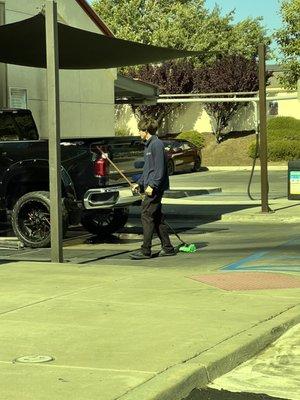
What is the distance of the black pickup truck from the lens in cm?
1245

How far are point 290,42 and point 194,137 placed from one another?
7.67 metres

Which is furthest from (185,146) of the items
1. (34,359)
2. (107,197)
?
(34,359)

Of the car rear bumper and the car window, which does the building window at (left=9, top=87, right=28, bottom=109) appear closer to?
the car rear bumper

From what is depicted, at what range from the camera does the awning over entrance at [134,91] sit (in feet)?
77.9

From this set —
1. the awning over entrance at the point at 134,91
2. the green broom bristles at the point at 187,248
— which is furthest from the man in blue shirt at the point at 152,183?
the awning over entrance at the point at 134,91

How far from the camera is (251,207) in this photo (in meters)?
→ 18.8

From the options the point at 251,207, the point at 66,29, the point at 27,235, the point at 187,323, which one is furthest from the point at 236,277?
the point at 251,207

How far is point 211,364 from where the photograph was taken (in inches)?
232

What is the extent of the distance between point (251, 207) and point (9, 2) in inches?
293

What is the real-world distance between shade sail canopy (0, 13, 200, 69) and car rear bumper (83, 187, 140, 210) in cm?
249

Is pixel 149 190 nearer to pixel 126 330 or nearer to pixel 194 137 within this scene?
pixel 126 330

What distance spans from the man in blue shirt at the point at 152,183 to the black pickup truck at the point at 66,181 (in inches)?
45.1

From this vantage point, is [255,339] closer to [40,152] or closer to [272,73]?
[40,152]

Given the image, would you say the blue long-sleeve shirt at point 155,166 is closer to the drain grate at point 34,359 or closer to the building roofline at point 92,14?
the drain grate at point 34,359
